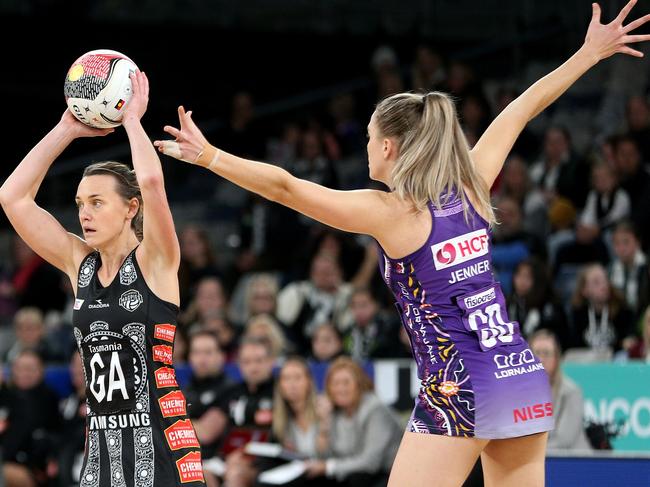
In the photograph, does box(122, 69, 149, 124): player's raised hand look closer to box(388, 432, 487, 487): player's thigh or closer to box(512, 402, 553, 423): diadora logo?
box(388, 432, 487, 487): player's thigh

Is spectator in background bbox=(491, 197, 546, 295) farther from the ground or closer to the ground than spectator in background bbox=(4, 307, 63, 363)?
farther from the ground

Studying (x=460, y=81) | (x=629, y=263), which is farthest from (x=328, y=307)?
(x=460, y=81)

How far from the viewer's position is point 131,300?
Result: 451 centimetres

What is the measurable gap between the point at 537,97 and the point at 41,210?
2.04m

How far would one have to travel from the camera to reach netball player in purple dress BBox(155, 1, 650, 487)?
175 inches

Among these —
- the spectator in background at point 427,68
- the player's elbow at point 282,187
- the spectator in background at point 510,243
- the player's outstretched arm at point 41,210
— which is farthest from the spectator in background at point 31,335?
the player's elbow at point 282,187

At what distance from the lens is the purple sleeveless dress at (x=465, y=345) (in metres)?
4.46

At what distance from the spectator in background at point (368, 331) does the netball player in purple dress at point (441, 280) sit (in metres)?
5.89

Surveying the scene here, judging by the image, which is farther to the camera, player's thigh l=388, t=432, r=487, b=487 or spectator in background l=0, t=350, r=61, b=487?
spectator in background l=0, t=350, r=61, b=487

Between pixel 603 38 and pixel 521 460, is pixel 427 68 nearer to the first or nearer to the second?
pixel 603 38

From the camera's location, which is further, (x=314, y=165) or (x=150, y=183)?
(x=314, y=165)

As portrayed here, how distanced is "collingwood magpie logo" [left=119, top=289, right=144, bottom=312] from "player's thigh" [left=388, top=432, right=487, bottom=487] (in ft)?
3.63

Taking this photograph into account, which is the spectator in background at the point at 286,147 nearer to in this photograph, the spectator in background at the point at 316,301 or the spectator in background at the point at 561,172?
the spectator in background at the point at 316,301

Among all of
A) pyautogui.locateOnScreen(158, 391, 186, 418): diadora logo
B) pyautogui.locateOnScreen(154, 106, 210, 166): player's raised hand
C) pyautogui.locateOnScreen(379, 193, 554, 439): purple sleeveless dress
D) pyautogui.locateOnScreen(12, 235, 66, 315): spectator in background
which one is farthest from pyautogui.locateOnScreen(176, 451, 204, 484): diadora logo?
pyautogui.locateOnScreen(12, 235, 66, 315): spectator in background
